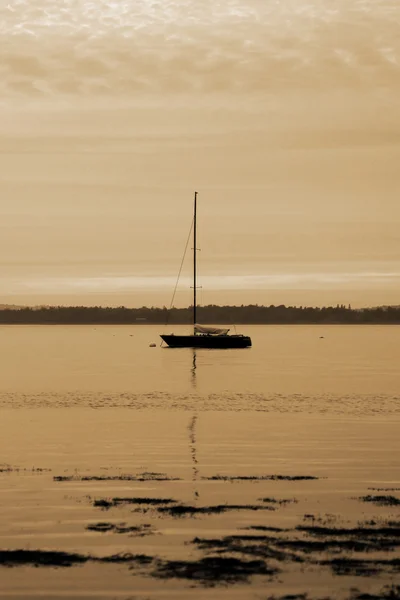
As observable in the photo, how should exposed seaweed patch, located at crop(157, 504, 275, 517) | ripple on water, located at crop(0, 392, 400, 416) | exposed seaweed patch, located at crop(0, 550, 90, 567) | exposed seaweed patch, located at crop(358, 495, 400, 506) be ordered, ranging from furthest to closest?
ripple on water, located at crop(0, 392, 400, 416), exposed seaweed patch, located at crop(358, 495, 400, 506), exposed seaweed patch, located at crop(157, 504, 275, 517), exposed seaweed patch, located at crop(0, 550, 90, 567)

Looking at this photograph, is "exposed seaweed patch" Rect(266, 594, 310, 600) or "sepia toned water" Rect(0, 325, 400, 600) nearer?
"exposed seaweed patch" Rect(266, 594, 310, 600)

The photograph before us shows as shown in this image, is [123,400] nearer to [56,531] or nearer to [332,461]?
[332,461]

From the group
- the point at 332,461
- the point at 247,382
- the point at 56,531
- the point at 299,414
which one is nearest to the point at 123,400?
the point at 299,414

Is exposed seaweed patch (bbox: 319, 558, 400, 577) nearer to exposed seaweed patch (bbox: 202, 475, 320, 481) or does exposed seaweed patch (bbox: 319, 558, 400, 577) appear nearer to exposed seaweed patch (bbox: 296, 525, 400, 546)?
exposed seaweed patch (bbox: 296, 525, 400, 546)

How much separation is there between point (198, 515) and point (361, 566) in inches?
Answer: 214

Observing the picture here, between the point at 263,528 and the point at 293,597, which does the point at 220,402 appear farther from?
the point at 293,597

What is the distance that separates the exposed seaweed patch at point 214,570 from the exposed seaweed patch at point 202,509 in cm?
425

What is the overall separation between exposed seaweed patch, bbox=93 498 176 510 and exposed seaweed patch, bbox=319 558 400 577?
6647mm

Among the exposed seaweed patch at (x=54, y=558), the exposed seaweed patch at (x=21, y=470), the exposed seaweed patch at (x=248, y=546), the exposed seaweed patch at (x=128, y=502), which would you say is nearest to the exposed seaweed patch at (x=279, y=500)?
the exposed seaweed patch at (x=128, y=502)

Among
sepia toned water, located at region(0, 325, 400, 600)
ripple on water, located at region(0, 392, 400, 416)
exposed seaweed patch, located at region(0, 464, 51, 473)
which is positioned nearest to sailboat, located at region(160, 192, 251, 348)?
ripple on water, located at region(0, 392, 400, 416)

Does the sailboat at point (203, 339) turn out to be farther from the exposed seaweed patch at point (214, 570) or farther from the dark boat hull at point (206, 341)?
the exposed seaweed patch at point (214, 570)

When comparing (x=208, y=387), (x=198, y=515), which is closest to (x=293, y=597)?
(x=198, y=515)

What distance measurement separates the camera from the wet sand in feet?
50.4

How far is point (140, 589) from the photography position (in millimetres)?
14859
